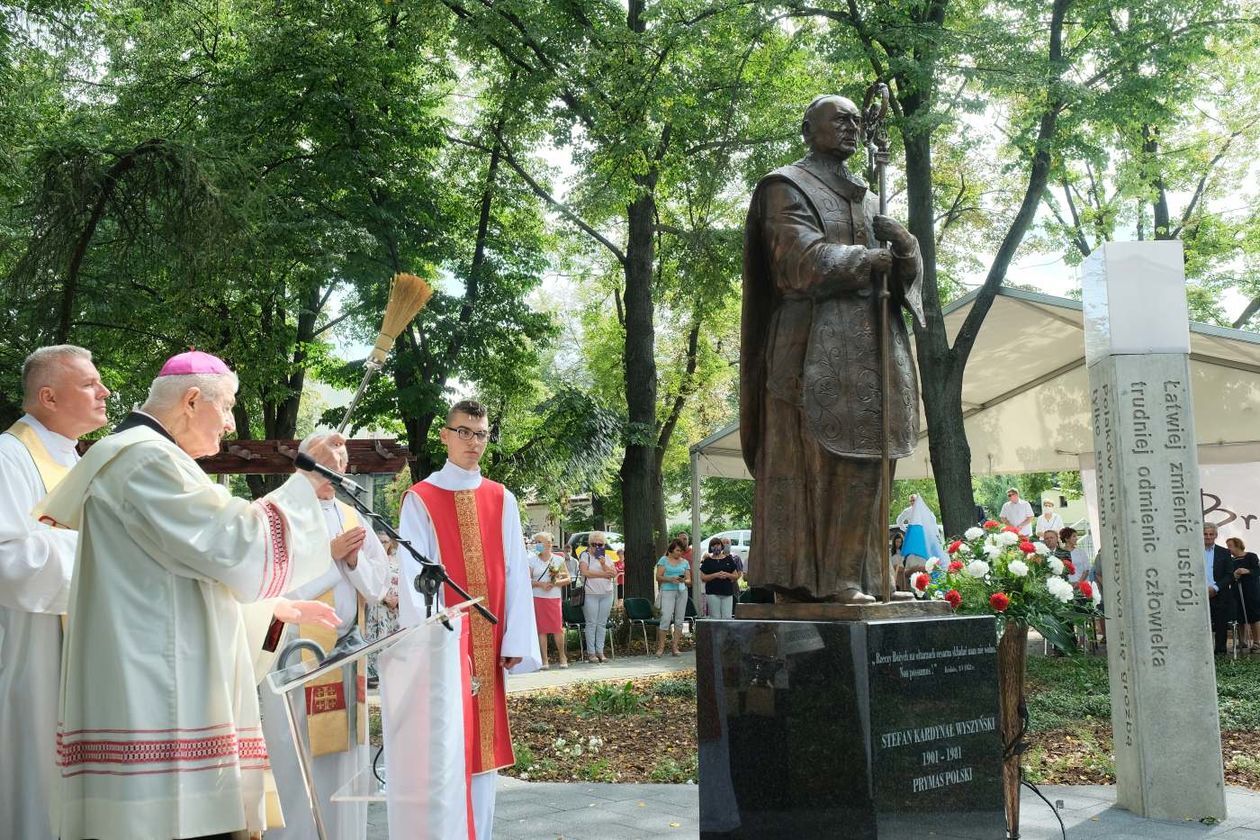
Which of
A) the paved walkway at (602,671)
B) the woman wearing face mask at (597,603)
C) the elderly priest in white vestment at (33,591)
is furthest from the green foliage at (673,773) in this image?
the woman wearing face mask at (597,603)

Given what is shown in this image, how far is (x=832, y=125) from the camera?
5.34 m

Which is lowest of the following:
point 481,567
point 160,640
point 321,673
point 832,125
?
point 321,673

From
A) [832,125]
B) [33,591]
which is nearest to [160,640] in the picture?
[33,591]

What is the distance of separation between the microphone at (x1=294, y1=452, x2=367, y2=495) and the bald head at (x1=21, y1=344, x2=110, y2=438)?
5.37 feet

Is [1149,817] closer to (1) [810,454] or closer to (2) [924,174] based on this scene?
(1) [810,454]

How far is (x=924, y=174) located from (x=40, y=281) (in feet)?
33.2

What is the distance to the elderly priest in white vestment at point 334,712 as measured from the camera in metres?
4.55

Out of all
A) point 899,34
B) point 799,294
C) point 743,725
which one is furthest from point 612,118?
point 743,725

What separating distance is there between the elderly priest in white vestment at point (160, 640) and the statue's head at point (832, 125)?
310cm

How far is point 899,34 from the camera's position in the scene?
42.7 ft

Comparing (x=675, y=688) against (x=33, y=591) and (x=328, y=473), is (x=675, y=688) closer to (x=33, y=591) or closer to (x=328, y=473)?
(x=33, y=591)

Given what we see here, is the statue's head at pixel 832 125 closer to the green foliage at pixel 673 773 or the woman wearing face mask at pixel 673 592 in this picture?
the green foliage at pixel 673 773

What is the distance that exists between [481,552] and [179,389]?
2405 millimetres

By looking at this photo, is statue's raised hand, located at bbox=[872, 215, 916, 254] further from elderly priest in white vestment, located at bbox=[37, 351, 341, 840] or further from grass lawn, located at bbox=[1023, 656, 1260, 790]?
elderly priest in white vestment, located at bbox=[37, 351, 341, 840]
